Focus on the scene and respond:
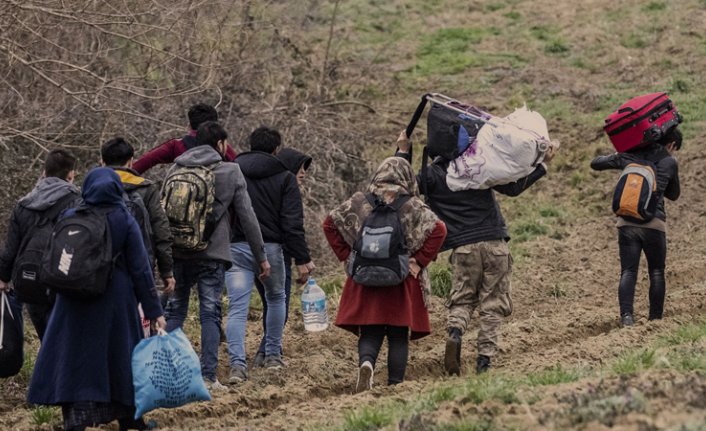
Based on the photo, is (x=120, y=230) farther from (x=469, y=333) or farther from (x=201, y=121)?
(x=469, y=333)

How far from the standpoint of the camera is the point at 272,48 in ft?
53.1

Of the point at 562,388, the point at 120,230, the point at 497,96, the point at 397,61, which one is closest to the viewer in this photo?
the point at 562,388

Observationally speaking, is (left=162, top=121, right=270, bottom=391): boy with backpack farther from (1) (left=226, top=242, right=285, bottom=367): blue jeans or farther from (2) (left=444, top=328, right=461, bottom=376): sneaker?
(2) (left=444, top=328, right=461, bottom=376): sneaker

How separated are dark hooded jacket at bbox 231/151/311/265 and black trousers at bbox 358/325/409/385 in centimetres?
118

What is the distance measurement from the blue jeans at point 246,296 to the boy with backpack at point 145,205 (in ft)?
3.32

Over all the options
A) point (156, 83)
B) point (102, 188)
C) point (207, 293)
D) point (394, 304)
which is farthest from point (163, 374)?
point (156, 83)

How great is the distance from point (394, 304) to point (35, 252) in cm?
244

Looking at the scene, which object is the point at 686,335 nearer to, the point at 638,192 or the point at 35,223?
the point at 638,192

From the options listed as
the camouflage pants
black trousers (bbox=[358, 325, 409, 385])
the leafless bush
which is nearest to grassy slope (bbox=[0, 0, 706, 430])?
black trousers (bbox=[358, 325, 409, 385])

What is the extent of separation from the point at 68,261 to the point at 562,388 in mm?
2886

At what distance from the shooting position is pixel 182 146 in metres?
8.61

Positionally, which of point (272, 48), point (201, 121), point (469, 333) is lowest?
point (469, 333)

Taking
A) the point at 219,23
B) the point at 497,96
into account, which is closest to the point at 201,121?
the point at 219,23

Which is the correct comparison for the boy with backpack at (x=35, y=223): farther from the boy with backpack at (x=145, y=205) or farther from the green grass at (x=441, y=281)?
the green grass at (x=441, y=281)
